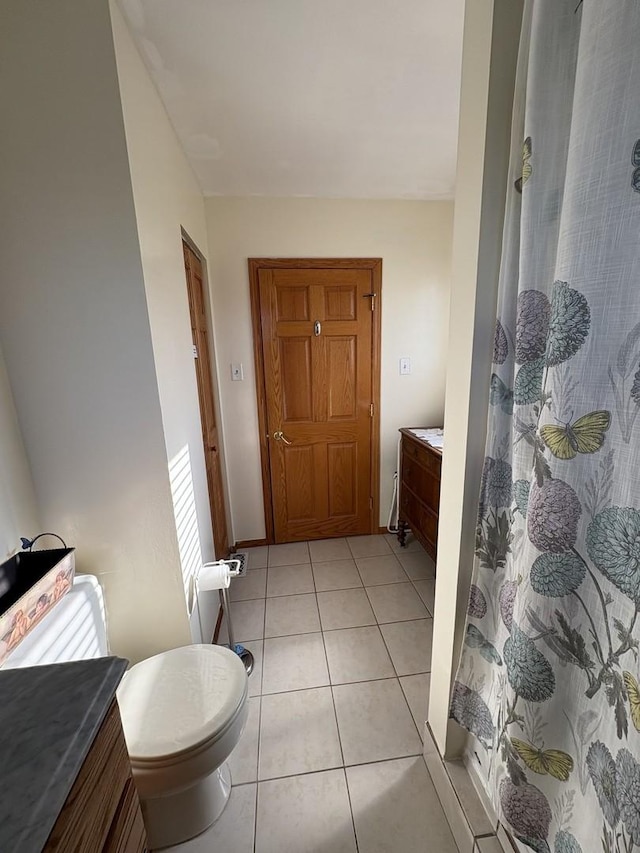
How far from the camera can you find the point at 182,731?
96cm

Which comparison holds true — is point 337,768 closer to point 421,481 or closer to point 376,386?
point 421,481

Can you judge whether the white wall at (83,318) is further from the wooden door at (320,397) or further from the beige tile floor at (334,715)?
the wooden door at (320,397)

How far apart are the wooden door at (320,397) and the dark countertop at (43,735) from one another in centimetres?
196

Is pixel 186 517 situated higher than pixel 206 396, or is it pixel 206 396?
pixel 206 396

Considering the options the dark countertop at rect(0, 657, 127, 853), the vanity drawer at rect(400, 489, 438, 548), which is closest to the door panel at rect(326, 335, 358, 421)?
the vanity drawer at rect(400, 489, 438, 548)

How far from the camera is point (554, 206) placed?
67 centimetres

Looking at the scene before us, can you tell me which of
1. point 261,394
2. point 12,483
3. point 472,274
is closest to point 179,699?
point 12,483

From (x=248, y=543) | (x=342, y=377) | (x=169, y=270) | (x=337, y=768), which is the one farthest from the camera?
(x=248, y=543)

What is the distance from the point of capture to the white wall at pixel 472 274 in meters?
0.74

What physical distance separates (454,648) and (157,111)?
6.94 ft

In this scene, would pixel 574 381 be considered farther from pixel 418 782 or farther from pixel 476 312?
pixel 418 782

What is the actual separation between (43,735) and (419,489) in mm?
2031

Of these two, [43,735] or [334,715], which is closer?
[43,735]

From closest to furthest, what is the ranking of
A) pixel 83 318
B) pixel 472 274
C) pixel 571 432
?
1. pixel 571 432
2. pixel 472 274
3. pixel 83 318
